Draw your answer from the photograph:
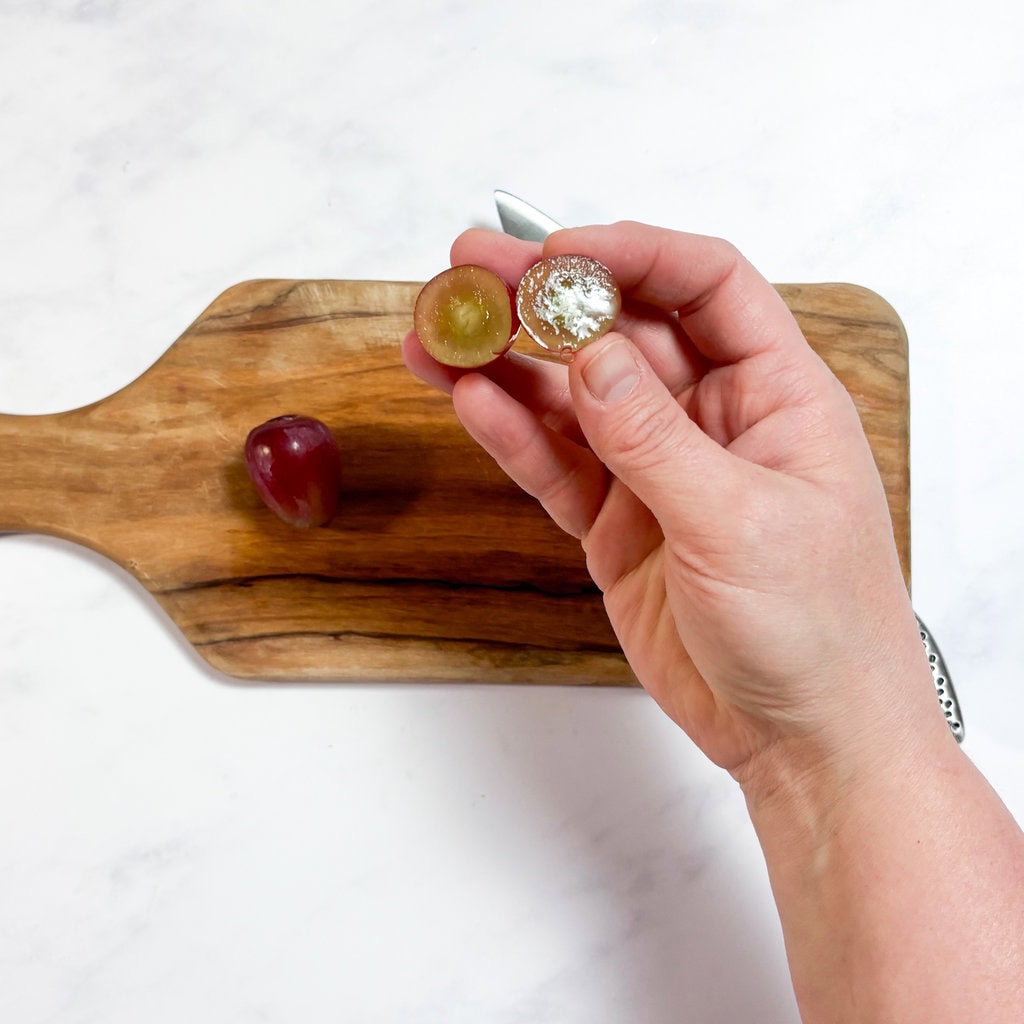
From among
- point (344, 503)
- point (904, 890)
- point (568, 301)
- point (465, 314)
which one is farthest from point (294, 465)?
point (904, 890)

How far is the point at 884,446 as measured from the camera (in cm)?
174

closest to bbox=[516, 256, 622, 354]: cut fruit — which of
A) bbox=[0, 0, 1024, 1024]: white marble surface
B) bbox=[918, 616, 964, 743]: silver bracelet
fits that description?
bbox=[0, 0, 1024, 1024]: white marble surface

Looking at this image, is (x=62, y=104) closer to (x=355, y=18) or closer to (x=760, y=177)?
(x=355, y=18)

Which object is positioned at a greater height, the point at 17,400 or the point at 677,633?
the point at 17,400

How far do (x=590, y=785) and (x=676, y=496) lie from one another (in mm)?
766

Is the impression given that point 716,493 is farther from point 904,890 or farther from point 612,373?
point 904,890

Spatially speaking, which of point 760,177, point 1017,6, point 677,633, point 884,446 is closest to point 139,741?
point 677,633

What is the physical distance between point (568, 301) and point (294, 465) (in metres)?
0.55

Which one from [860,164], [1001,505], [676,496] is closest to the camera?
[676,496]

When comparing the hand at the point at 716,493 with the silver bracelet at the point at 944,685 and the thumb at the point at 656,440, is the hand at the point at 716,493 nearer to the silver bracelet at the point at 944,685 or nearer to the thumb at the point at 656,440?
the thumb at the point at 656,440

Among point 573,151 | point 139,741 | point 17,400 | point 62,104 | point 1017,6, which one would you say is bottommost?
point 139,741

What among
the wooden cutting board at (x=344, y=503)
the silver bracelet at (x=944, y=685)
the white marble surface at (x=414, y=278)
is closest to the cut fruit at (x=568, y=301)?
the wooden cutting board at (x=344, y=503)

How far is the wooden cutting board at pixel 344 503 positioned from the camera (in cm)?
172

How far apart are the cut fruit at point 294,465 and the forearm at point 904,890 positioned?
2.81ft
